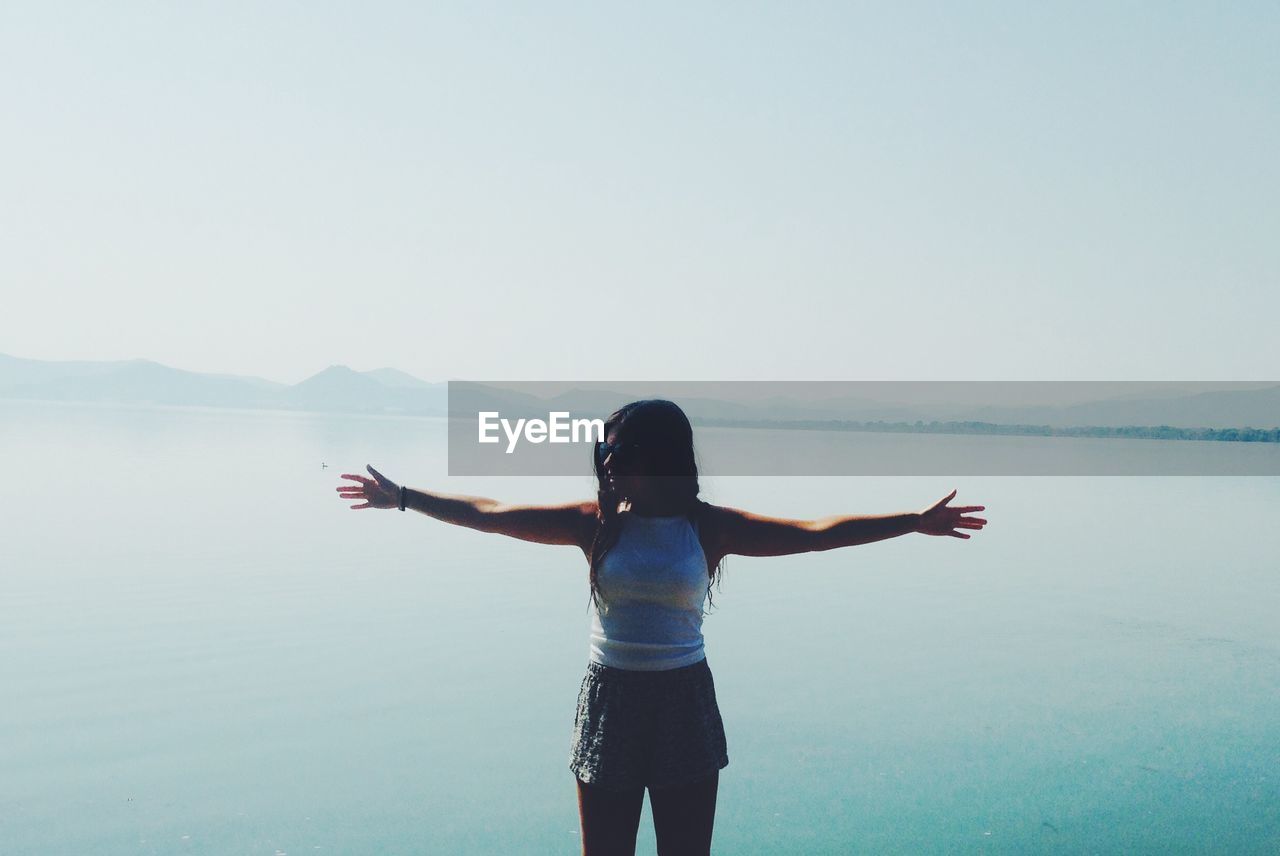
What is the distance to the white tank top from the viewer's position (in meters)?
2.82

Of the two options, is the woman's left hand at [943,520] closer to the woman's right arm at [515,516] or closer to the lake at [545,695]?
the lake at [545,695]

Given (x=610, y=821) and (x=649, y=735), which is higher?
(x=649, y=735)

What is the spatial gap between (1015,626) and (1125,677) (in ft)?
7.21

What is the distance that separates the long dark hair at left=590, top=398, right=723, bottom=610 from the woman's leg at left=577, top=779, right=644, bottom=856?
1.65 ft

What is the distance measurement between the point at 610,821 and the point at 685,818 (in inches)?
8.0

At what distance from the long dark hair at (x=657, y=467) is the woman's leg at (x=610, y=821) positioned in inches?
19.8

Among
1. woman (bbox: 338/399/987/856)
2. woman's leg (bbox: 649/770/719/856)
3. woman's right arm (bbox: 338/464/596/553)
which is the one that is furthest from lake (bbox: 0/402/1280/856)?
woman's leg (bbox: 649/770/719/856)

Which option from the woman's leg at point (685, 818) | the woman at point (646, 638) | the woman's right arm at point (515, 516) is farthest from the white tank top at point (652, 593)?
the woman's leg at point (685, 818)

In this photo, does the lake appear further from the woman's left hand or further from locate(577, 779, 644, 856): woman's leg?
locate(577, 779, 644, 856): woman's leg

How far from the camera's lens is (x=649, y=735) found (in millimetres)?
2854

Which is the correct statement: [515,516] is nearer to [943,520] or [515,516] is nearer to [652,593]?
[652,593]

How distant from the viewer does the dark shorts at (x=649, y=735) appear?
2.83m

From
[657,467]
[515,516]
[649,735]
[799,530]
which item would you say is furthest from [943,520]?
[515,516]

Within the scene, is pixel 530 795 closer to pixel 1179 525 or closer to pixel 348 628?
pixel 348 628
